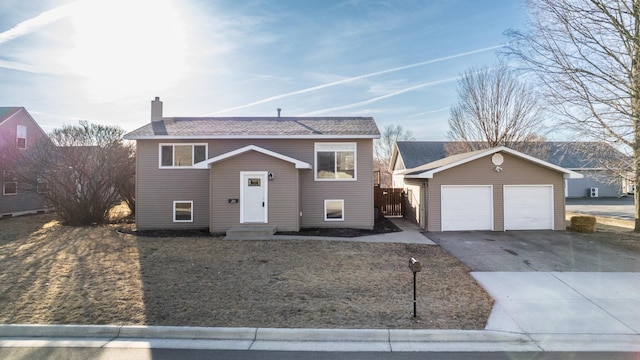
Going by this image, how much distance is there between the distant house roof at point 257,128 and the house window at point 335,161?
1.92ft

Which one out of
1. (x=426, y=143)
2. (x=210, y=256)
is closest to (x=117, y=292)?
(x=210, y=256)

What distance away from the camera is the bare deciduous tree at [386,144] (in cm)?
4662

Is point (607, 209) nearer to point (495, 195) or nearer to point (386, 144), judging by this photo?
point (495, 195)

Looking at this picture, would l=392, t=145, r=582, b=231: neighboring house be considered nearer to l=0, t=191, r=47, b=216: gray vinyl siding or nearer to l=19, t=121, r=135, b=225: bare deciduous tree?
l=19, t=121, r=135, b=225: bare deciduous tree

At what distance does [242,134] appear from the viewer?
14422mm

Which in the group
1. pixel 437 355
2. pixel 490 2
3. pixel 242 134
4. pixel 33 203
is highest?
pixel 490 2

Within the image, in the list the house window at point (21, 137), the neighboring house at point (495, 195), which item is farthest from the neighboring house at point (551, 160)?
the house window at point (21, 137)

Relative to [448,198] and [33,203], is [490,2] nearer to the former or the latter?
[448,198]

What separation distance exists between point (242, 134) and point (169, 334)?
10606 mm

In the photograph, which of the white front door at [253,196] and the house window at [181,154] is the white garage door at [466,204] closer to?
the white front door at [253,196]

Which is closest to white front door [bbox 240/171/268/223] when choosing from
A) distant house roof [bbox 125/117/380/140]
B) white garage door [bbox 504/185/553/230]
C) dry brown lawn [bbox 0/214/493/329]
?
distant house roof [bbox 125/117/380/140]

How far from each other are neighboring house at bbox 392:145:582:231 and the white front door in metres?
6.68

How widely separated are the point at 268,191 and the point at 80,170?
9.28 m

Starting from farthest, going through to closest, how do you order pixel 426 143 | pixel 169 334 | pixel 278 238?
pixel 426 143
pixel 278 238
pixel 169 334
